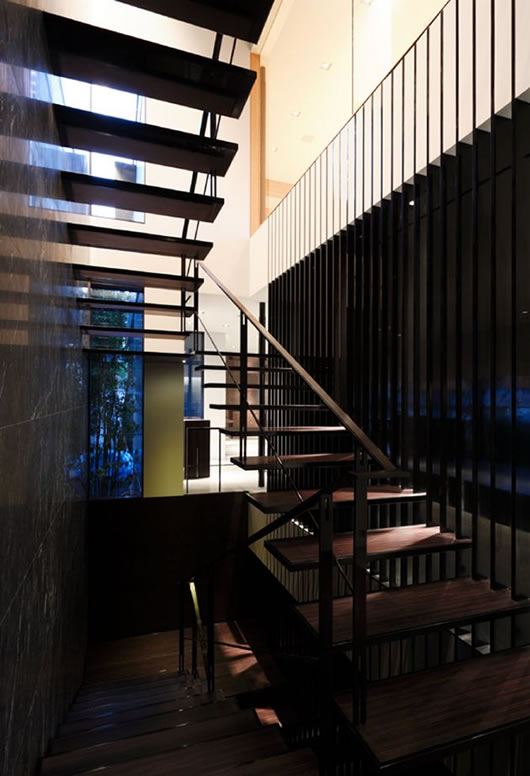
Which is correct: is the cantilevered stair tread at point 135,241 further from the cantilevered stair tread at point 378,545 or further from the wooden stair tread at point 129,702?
the wooden stair tread at point 129,702

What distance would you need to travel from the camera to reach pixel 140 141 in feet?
7.00

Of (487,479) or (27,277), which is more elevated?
(27,277)

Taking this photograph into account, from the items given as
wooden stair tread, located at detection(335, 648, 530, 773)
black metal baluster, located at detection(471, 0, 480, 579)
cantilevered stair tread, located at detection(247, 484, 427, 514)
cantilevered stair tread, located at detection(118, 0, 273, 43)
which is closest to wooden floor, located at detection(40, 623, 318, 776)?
wooden stair tread, located at detection(335, 648, 530, 773)

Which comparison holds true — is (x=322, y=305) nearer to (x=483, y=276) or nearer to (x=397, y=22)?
(x=483, y=276)

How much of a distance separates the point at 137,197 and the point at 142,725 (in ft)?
10.8

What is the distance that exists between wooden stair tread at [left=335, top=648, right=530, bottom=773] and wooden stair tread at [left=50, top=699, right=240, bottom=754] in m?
1.46

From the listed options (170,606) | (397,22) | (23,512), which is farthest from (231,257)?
(23,512)

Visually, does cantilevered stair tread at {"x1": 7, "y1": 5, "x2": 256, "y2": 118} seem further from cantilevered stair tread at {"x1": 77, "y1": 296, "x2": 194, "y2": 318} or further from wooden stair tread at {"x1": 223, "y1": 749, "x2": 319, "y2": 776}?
wooden stair tread at {"x1": 223, "y1": 749, "x2": 319, "y2": 776}

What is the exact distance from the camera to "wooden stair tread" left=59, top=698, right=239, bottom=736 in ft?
9.02

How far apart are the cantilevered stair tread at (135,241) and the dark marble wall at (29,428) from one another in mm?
→ 160

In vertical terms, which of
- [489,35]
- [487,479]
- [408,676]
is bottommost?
[408,676]

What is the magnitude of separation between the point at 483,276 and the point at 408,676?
226 centimetres

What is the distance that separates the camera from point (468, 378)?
9.20 feet

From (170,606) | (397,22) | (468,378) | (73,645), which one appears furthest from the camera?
(170,606)
